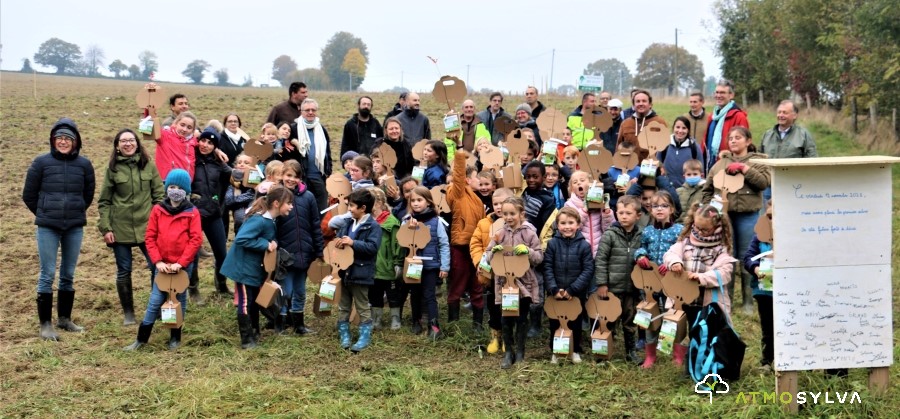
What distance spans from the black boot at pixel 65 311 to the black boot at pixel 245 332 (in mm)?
1650

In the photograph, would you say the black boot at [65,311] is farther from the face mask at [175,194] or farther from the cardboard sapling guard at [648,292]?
the cardboard sapling guard at [648,292]

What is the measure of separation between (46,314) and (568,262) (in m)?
4.53

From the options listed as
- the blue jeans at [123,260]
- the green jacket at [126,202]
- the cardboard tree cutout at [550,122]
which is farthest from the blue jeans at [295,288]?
the cardboard tree cutout at [550,122]

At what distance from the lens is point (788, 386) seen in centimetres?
516

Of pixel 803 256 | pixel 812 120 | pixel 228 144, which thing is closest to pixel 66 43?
pixel 812 120

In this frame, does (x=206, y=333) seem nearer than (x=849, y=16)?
Yes

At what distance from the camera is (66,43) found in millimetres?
66188

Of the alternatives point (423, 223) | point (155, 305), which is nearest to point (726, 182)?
point (423, 223)

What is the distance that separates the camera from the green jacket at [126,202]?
24.4 feet

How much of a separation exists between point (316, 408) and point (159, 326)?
9.00 ft

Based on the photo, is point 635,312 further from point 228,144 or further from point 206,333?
point 228,144

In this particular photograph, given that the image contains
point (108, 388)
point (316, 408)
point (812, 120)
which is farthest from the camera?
point (812, 120)

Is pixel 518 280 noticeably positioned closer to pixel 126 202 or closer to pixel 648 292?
pixel 648 292

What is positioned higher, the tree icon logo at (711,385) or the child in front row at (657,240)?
the child in front row at (657,240)
